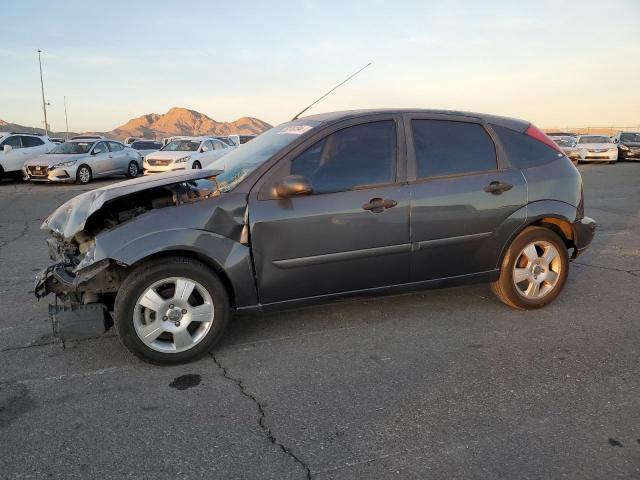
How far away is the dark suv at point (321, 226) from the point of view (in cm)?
336

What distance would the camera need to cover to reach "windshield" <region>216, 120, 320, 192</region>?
146 inches

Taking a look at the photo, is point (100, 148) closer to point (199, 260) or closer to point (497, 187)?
point (199, 260)

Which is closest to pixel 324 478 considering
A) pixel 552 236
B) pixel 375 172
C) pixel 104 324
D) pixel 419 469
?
pixel 419 469

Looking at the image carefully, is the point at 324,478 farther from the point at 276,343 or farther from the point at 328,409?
the point at 276,343

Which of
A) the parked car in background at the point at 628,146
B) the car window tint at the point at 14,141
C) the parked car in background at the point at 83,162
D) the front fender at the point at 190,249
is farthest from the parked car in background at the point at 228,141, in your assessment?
the parked car in background at the point at 628,146

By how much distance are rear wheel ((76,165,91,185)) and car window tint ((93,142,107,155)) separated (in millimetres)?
930

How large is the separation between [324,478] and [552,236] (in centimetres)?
303

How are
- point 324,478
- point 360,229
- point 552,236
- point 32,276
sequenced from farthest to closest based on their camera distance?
1. point 32,276
2. point 552,236
3. point 360,229
4. point 324,478

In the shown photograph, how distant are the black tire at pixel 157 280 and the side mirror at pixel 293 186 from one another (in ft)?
2.39

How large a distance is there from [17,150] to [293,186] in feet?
58.4

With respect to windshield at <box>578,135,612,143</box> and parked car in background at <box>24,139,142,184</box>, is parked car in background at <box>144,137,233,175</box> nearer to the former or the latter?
parked car in background at <box>24,139,142,184</box>

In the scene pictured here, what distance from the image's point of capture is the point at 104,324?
331 centimetres

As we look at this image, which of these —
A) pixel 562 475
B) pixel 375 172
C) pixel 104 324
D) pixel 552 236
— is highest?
pixel 375 172

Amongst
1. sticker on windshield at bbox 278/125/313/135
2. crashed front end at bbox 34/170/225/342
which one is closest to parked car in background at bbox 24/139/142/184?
crashed front end at bbox 34/170/225/342
